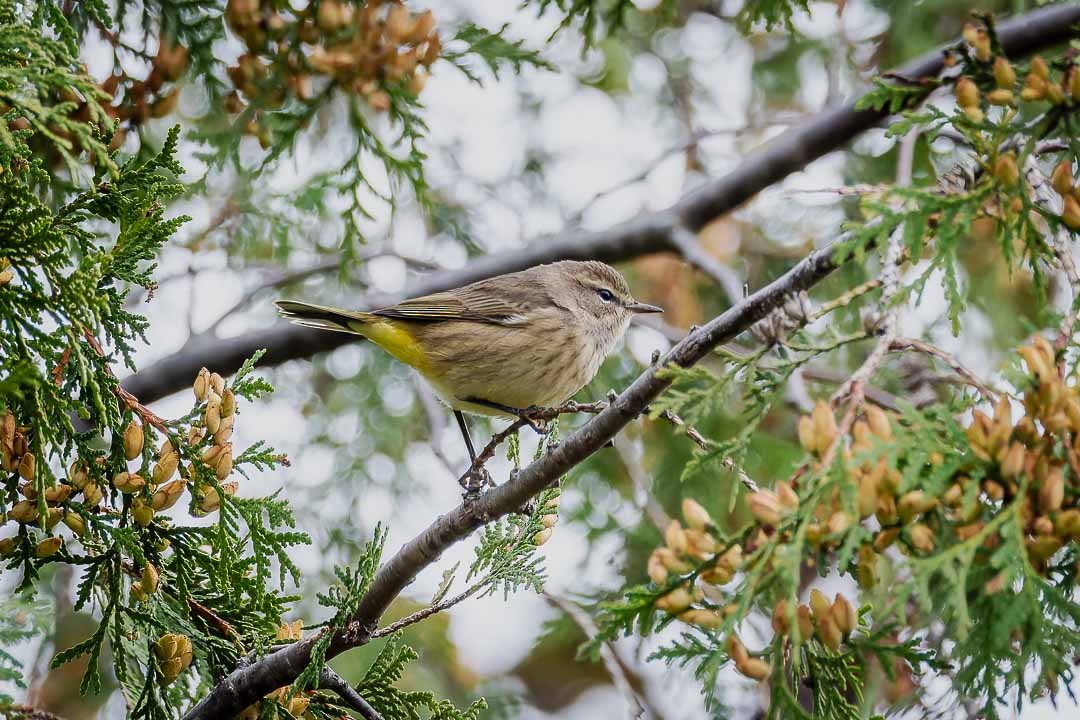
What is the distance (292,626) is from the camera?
11.1ft

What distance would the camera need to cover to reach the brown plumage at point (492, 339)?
5.17m

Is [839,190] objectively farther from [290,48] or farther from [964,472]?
[290,48]

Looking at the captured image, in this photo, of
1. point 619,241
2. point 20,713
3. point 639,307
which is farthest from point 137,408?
point 619,241

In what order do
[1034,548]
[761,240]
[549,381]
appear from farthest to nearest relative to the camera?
[761,240] < [549,381] < [1034,548]

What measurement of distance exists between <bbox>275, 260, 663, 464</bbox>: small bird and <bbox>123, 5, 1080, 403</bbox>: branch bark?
34.1 inches

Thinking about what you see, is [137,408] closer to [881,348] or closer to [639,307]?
[881,348]

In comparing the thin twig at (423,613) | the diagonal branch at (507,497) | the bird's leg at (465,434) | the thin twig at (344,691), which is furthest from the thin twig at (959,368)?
the bird's leg at (465,434)

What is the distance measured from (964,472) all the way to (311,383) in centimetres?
618

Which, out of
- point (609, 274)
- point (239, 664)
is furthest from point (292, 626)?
point (609, 274)

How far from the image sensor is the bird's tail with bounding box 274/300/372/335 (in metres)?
5.03

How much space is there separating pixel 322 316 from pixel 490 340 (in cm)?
88

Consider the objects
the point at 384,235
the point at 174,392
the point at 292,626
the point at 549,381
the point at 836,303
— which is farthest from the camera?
the point at 384,235

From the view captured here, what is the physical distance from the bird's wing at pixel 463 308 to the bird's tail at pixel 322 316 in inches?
5.2

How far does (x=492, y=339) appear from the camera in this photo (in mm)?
5336
